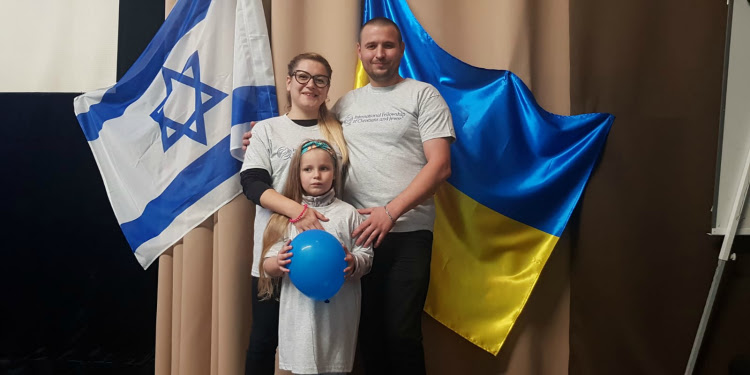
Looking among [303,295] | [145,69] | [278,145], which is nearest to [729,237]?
[303,295]

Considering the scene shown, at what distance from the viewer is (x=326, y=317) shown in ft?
5.41

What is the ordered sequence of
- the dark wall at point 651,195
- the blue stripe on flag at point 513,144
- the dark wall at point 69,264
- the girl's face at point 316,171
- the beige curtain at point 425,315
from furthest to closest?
the dark wall at point 69,264
the beige curtain at point 425,315
the blue stripe on flag at point 513,144
the dark wall at point 651,195
the girl's face at point 316,171

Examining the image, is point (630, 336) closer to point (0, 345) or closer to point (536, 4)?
point (536, 4)

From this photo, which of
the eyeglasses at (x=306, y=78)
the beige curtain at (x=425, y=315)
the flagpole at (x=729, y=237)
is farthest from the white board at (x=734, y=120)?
the eyeglasses at (x=306, y=78)

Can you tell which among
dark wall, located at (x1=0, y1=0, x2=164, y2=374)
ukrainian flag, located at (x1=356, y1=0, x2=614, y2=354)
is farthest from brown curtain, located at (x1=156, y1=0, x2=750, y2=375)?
dark wall, located at (x1=0, y1=0, x2=164, y2=374)

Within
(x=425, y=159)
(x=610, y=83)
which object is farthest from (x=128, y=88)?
(x=610, y=83)

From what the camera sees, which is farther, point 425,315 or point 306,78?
point 425,315

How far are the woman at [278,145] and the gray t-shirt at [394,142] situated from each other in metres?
0.07

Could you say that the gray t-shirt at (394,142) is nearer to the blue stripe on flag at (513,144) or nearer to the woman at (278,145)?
the woman at (278,145)

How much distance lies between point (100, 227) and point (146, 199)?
0.47 meters

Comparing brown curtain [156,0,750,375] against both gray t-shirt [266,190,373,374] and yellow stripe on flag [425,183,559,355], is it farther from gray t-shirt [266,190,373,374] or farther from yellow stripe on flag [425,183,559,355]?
gray t-shirt [266,190,373,374]

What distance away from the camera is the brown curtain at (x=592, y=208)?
6.72ft

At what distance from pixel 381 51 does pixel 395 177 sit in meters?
0.41

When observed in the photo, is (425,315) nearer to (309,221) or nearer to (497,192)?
(497,192)
